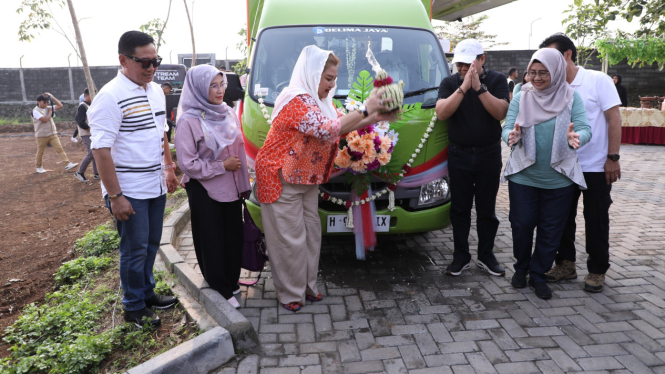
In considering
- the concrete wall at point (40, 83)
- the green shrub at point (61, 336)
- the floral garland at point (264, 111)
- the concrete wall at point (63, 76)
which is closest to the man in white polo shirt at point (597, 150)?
the floral garland at point (264, 111)

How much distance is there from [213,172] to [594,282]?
3.32 m

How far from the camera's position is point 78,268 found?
482 centimetres

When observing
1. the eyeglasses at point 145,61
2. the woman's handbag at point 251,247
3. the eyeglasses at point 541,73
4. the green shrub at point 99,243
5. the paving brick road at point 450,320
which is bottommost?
the paving brick road at point 450,320

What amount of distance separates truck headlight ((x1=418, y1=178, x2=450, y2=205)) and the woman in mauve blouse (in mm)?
1602

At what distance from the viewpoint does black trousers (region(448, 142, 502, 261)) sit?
4.25 m

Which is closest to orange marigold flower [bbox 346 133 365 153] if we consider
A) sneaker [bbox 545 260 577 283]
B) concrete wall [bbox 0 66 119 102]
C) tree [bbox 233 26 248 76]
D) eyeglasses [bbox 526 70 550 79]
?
eyeglasses [bbox 526 70 550 79]

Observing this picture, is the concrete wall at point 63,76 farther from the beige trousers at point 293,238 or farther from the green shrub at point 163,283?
the green shrub at point 163,283

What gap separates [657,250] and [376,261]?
10.0 feet

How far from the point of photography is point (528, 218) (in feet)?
13.5

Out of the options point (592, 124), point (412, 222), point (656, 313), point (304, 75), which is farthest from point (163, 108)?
point (656, 313)

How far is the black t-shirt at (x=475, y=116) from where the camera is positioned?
4160 mm

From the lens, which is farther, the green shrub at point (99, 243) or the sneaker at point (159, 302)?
the green shrub at point (99, 243)

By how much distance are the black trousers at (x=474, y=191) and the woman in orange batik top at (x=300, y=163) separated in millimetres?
1236

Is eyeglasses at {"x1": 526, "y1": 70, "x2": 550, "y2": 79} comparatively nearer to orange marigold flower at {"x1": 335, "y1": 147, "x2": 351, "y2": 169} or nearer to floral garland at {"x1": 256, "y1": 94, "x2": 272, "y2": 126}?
orange marigold flower at {"x1": 335, "y1": 147, "x2": 351, "y2": 169}
